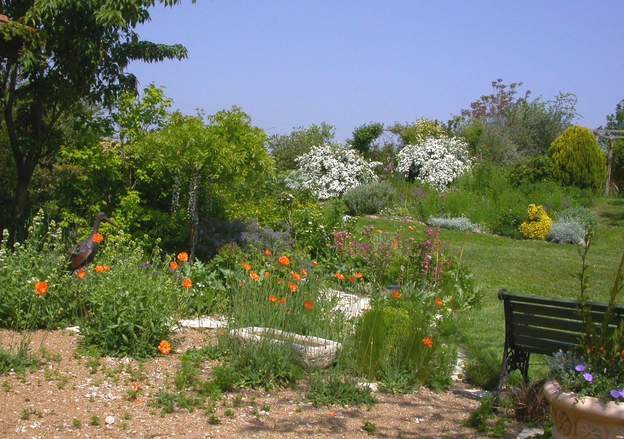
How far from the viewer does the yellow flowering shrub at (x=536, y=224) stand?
15.4 m

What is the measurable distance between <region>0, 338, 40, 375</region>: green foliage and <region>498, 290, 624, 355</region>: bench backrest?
3146 mm

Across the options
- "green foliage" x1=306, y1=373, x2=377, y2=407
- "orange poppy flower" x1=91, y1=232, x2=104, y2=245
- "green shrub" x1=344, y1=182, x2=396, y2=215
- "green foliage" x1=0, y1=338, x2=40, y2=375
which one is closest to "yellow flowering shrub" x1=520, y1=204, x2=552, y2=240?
"green shrub" x1=344, y1=182, x2=396, y2=215

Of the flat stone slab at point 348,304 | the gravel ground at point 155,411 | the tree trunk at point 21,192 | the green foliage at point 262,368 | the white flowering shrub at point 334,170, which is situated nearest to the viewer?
the gravel ground at point 155,411

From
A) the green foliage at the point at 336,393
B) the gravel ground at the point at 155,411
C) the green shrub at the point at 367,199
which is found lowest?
the gravel ground at the point at 155,411

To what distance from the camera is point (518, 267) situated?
11750mm

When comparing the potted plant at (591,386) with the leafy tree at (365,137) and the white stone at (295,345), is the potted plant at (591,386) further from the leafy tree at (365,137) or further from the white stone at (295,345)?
the leafy tree at (365,137)

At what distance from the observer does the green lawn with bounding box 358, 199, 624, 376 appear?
774 cm

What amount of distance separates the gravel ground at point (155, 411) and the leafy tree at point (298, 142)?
56.6 feet

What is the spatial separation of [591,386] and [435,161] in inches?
643

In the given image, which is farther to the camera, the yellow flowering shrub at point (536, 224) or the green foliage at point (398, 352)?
the yellow flowering shrub at point (536, 224)

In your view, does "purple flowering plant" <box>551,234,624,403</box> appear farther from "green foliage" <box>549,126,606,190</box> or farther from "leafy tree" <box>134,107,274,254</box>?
"green foliage" <box>549,126,606,190</box>

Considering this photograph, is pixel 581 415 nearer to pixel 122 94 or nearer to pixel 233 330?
pixel 233 330

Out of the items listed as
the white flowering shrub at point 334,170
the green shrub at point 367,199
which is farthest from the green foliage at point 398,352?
the white flowering shrub at point 334,170

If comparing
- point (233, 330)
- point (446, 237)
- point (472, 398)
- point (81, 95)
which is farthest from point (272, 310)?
point (446, 237)
